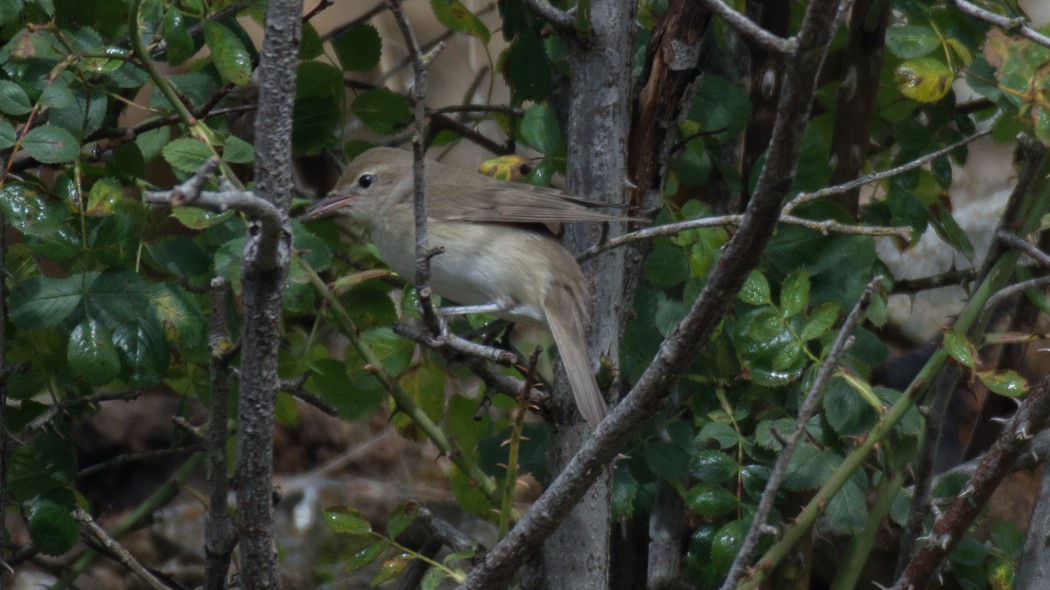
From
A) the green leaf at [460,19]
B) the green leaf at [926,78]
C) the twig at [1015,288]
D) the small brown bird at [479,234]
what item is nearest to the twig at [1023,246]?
the twig at [1015,288]

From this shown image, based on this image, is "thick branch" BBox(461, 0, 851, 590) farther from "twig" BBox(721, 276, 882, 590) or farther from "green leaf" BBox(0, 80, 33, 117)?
"green leaf" BBox(0, 80, 33, 117)

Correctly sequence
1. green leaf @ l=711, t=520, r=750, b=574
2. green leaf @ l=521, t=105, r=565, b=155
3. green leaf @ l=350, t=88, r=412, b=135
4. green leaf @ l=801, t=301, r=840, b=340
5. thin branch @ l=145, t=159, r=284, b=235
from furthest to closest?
1. green leaf @ l=350, t=88, r=412, b=135
2. green leaf @ l=521, t=105, r=565, b=155
3. green leaf @ l=711, t=520, r=750, b=574
4. green leaf @ l=801, t=301, r=840, b=340
5. thin branch @ l=145, t=159, r=284, b=235

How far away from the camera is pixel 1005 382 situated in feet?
9.48

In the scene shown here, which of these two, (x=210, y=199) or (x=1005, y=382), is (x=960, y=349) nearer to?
(x=1005, y=382)

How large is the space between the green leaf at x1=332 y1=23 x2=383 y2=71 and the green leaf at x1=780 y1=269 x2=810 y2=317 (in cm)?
146

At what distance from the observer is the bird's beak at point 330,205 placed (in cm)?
363

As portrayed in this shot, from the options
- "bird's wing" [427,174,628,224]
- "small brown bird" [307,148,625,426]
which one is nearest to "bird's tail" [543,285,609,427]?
"small brown bird" [307,148,625,426]

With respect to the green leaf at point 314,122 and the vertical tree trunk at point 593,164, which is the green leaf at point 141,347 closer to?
the green leaf at point 314,122

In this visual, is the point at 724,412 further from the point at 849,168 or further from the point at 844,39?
the point at 844,39

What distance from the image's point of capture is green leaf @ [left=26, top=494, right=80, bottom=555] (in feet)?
9.70

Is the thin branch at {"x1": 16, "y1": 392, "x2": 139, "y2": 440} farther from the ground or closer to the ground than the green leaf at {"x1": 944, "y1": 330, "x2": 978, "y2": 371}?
closer to the ground

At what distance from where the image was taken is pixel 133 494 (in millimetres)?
5055

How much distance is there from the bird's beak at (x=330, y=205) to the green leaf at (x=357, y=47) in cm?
46

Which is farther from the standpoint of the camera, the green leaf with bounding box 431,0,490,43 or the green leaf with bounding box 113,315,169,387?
the green leaf with bounding box 431,0,490,43
